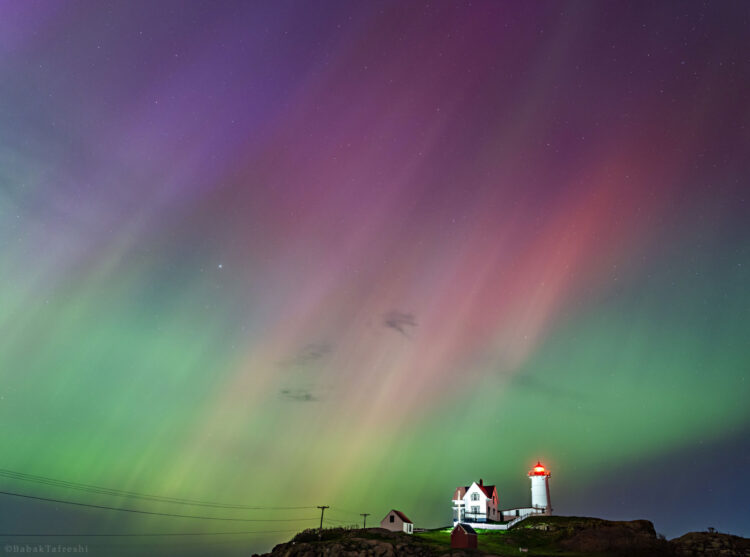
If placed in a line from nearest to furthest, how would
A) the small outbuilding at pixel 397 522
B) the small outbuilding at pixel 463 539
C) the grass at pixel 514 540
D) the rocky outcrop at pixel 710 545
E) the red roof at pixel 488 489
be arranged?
the grass at pixel 514 540 → the rocky outcrop at pixel 710 545 → the small outbuilding at pixel 463 539 → the small outbuilding at pixel 397 522 → the red roof at pixel 488 489

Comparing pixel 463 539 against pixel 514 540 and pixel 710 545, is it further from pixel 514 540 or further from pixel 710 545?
pixel 710 545

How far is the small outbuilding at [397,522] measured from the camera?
87.8 m

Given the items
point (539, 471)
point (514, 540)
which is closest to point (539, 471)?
point (539, 471)

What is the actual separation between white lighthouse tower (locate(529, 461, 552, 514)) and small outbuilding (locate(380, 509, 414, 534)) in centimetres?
2826

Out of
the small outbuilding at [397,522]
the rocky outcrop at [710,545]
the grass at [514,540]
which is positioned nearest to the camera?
the grass at [514,540]

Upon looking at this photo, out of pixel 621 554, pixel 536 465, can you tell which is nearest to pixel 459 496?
pixel 536 465

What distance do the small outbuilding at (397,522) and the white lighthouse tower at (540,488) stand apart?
1113 inches

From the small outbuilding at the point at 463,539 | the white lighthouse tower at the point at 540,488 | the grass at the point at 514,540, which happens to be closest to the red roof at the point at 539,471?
the white lighthouse tower at the point at 540,488

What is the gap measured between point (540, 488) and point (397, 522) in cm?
3339

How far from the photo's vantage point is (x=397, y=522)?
88.4 meters

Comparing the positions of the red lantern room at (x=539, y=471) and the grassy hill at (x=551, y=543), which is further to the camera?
the red lantern room at (x=539, y=471)

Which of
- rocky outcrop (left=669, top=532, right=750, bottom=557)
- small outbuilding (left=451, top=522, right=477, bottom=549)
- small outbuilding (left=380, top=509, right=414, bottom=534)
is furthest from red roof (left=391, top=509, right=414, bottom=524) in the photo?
rocky outcrop (left=669, top=532, right=750, bottom=557)

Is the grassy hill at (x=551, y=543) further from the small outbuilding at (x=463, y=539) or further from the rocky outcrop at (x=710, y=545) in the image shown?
the small outbuilding at (x=463, y=539)

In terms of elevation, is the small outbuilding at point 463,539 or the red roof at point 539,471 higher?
the red roof at point 539,471
